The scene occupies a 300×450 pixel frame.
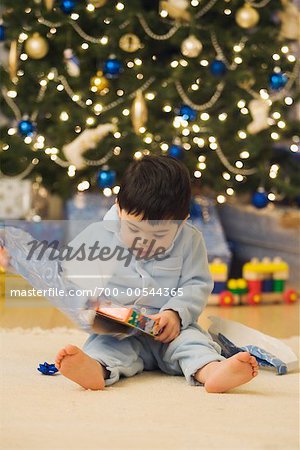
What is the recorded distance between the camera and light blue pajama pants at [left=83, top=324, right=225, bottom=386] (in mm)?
1519

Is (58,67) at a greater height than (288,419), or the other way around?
(58,67)

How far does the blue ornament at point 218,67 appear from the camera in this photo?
2838 millimetres

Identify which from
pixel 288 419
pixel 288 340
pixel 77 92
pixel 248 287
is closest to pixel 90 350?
pixel 288 419

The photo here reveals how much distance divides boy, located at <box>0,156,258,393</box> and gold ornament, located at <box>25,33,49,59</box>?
4.53 feet

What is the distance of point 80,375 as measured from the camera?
142 centimetres

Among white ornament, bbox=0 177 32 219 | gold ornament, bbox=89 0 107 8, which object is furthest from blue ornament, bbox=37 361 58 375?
white ornament, bbox=0 177 32 219

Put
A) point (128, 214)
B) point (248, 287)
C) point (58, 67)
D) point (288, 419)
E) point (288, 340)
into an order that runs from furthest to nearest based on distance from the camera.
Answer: point (58, 67) → point (248, 287) → point (288, 340) → point (128, 214) → point (288, 419)

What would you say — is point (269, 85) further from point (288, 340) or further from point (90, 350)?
point (90, 350)

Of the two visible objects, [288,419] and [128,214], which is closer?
[288,419]

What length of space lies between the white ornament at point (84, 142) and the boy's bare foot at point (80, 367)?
1.39 meters

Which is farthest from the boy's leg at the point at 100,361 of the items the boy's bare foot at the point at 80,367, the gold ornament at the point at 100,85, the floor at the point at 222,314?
the gold ornament at the point at 100,85

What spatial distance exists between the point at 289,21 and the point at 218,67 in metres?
0.33

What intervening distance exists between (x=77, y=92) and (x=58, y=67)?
123 mm

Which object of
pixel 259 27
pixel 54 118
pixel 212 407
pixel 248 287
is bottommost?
pixel 248 287
